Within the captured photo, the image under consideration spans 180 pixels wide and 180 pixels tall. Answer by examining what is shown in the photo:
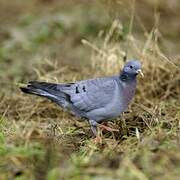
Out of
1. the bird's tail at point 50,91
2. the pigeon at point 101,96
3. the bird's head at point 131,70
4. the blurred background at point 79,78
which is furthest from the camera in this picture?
the bird's tail at point 50,91

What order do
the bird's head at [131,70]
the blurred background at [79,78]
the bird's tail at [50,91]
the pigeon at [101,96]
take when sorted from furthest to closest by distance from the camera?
1. the bird's tail at [50,91]
2. the bird's head at [131,70]
3. the pigeon at [101,96]
4. the blurred background at [79,78]

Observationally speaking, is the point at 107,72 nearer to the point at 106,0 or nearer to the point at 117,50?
the point at 117,50

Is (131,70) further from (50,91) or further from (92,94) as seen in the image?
(50,91)

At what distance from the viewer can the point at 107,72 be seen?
264 inches

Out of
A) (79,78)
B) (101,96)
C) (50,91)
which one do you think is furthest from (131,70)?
(79,78)

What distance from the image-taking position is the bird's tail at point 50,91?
17.3 ft

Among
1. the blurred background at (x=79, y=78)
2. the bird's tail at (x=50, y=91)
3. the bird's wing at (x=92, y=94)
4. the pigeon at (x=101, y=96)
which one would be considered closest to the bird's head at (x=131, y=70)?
the pigeon at (x=101, y=96)

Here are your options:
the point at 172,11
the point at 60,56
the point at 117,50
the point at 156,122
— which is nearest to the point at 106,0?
the point at 117,50

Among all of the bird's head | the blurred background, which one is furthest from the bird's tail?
the bird's head

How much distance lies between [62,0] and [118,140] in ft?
20.6

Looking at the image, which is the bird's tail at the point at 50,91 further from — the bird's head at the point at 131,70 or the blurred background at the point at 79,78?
the bird's head at the point at 131,70

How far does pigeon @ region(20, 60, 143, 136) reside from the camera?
4.98m

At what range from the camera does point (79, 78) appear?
687cm

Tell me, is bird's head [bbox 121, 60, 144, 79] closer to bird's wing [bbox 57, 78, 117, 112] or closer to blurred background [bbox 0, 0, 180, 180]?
bird's wing [bbox 57, 78, 117, 112]
